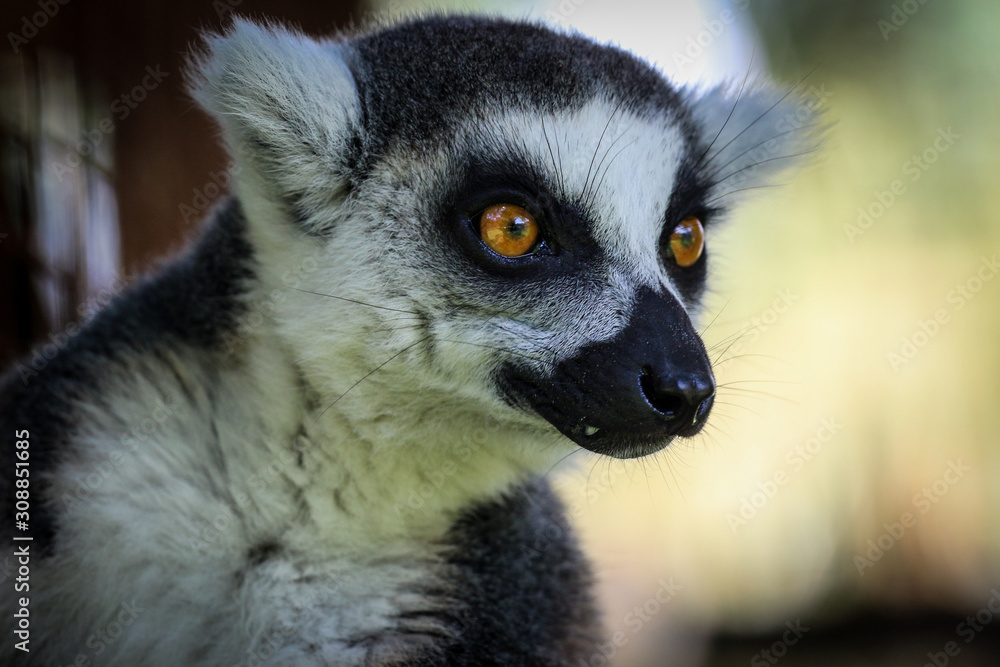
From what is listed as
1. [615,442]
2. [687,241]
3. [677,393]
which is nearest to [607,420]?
[615,442]

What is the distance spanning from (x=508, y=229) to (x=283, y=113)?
0.69m

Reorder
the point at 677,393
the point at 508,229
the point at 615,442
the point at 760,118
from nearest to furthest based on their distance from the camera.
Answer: the point at 677,393, the point at 615,442, the point at 508,229, the point at 760,118

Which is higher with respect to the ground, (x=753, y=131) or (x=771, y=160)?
(x=753, y=131)

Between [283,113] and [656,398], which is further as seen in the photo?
[283,113]

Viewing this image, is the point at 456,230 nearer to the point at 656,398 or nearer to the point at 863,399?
the point at 656,398

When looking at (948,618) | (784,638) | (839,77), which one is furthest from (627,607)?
(839,77)

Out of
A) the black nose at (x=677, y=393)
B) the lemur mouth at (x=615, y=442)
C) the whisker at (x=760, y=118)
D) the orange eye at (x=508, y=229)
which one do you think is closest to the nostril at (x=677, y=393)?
the black nose at (x=677, y=393)

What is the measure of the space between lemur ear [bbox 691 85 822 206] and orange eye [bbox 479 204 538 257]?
0.99 metres

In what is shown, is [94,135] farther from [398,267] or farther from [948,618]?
[948,618]

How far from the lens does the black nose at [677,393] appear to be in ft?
6.28

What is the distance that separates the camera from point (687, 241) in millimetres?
2613

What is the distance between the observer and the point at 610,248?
7.29ft

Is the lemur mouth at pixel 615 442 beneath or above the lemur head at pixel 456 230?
beneath

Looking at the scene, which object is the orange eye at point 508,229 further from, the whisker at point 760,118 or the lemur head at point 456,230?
the whisker at point 760,118
